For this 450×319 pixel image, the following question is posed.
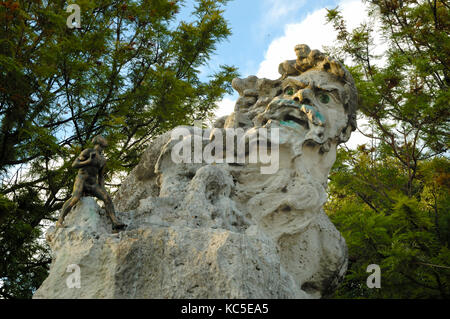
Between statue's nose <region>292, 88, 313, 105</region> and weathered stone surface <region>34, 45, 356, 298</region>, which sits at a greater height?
statue's nose <region>292, 88, 313, 105</region>

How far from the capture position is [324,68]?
4969 millimetres

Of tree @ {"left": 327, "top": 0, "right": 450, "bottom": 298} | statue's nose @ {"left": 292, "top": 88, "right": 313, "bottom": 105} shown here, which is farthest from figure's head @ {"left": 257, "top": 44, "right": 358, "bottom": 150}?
tree @ {"left": 327, "top": 0, "right": 450, "bottom": 298}

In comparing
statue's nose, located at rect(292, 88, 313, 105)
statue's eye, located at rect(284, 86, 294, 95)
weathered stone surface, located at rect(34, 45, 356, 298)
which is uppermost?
statue's eye, located at rect(284, 86, 294, 95)

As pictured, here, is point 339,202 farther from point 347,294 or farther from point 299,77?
point 299,77

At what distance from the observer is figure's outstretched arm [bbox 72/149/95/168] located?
3.40 m

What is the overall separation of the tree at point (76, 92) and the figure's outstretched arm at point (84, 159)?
73.3 inches

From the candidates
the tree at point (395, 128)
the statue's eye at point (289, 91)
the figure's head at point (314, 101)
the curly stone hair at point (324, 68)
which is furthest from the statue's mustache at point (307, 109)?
the tree at point (395, 128)

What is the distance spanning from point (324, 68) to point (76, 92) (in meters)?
3.32

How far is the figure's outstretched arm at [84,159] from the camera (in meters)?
3.40

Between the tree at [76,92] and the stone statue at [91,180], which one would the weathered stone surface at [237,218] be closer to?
the stone statue at [91,180]

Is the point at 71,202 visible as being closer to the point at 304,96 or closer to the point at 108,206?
the point at 108,206

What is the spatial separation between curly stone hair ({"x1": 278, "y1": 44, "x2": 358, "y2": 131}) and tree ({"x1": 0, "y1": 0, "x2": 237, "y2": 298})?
211cm

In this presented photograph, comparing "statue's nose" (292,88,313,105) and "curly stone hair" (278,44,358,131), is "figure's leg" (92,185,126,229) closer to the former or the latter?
"statue's nose" (292,88,313,105)
